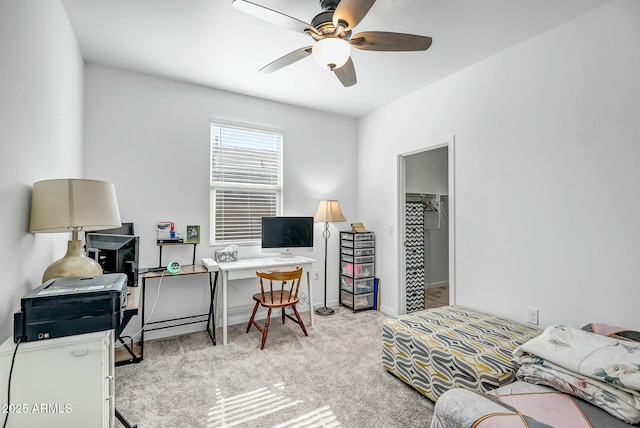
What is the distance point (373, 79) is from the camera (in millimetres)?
3242

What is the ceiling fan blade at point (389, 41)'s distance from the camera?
1.88m

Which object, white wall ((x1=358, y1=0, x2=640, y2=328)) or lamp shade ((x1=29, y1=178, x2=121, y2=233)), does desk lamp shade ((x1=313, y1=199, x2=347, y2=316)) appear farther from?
lamp shade ((x1=29, y1=178, x2=121, y2=233))

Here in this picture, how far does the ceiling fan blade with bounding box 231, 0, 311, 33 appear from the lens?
163 cm

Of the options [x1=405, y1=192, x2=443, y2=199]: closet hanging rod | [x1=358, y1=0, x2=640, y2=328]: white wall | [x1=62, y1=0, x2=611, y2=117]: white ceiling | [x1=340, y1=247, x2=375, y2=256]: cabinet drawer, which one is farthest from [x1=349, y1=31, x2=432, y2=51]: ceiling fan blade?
[x1=405, y1=192, x2=443, y2=199]: closet hanging rod

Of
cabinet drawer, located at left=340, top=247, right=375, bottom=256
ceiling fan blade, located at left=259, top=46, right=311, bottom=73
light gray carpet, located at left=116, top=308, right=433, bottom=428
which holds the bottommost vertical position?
light gray carpet, located at left=116, top=308, right=433, bottom=428

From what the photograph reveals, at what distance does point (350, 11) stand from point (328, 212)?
2.50 meters

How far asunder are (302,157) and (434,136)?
67.2 inches

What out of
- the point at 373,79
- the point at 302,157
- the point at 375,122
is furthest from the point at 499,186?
the point at 302,157

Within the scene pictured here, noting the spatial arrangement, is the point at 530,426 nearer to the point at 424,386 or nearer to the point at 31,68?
the point at 424,386

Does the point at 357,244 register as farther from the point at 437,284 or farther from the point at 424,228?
the point at 437,284

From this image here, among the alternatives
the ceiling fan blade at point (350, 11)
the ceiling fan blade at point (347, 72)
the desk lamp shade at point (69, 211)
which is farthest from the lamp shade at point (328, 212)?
the desk lamp shade at point (69, 211)

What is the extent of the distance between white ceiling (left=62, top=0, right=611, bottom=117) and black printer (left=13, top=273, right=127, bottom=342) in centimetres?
195

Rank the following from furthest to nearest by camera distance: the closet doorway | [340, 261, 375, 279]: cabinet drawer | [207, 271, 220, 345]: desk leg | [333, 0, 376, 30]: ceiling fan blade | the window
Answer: [340, 261, 375, 279]: cabinet drawer
the closet doorway
the window
[207, 271, 220, 345]: desk leg
[333, 0, 376, 30]: ceiling fan blade

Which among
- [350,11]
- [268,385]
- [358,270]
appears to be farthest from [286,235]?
[350,11]
